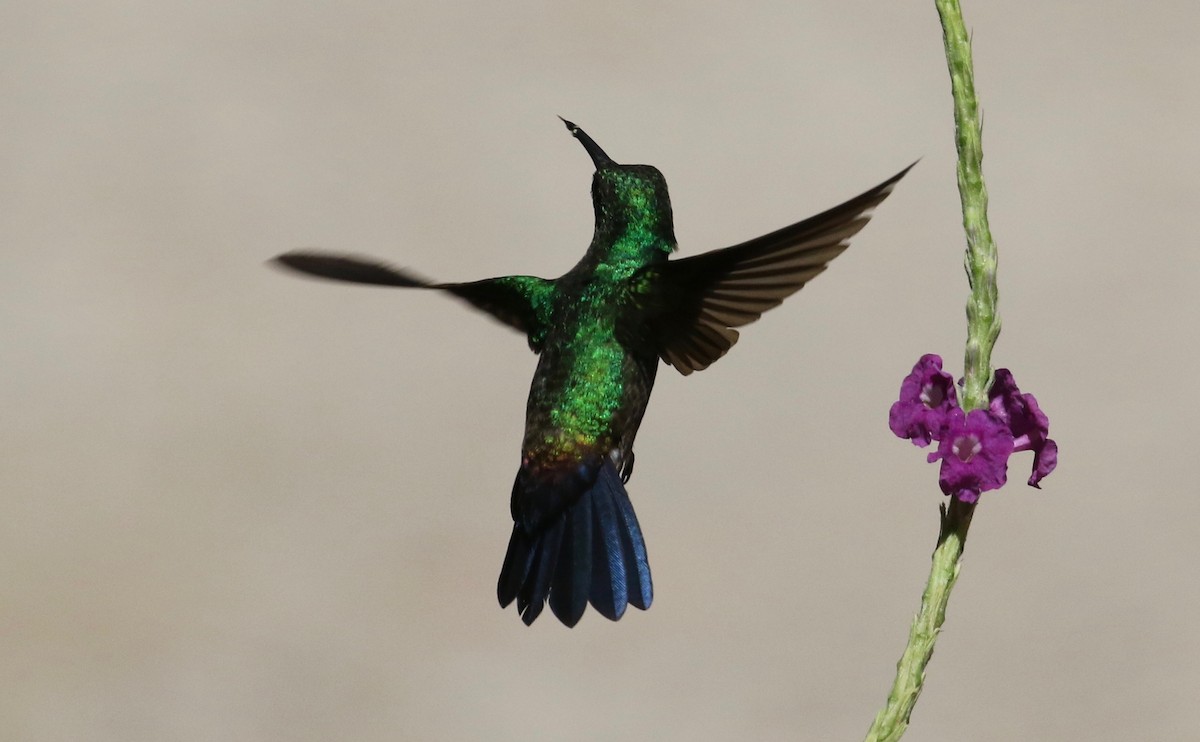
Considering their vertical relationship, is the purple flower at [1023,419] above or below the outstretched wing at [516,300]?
below

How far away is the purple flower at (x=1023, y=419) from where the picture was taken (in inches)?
50.6

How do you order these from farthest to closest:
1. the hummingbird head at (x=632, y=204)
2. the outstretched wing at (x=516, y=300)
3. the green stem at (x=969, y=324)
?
the outstretched wing at (x=516, y=300)
the hummingbird head at (x=632, y=204)
the green stem at (x=969, y=324)

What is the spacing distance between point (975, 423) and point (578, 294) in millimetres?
728

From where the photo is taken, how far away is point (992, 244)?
114 centimetres

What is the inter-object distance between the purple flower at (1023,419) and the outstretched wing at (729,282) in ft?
0.69

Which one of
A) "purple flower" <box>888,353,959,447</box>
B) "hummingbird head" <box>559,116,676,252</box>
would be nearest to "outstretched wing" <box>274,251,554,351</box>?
"hummingbird head" <box>559,116,676,252</box>

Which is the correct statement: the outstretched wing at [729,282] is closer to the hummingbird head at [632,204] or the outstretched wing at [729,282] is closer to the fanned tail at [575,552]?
the hummingbird head at [632,204]

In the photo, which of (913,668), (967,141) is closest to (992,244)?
(967,141)

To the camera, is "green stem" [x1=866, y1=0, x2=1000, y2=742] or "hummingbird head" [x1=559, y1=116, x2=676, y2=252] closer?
"green stem" [x1=866, y1=0, x2=1000, y2=742]

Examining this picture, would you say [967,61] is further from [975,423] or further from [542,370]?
[542,370]

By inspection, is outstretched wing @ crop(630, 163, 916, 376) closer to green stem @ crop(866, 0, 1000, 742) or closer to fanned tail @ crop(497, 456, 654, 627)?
green stem @ crop(866, 0, 1000, 742)

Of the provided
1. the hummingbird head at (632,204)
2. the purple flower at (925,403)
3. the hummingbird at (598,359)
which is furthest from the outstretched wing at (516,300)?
the purple flower at (925,403)

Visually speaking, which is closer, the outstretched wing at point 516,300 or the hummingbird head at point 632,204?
the hummingbird head at point 632,204

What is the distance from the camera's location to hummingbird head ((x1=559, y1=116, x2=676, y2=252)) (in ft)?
5.76
